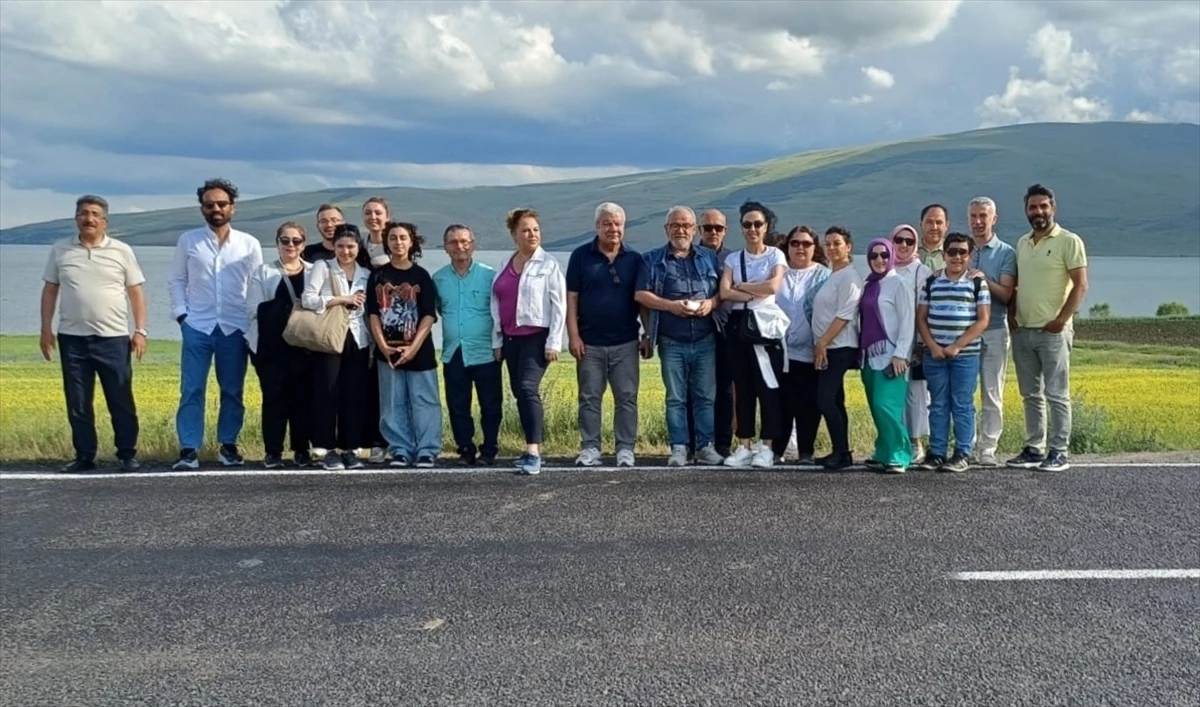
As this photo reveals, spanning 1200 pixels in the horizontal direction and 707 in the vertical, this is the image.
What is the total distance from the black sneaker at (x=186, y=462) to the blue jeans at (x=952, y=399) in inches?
209

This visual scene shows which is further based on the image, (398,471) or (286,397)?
(286,397)

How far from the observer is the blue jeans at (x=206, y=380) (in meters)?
7.09

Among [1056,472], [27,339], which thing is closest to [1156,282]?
[27,339]

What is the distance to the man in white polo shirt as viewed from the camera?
679 cm

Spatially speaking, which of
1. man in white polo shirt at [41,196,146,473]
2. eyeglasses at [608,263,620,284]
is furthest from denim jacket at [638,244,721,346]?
man in white polo shirt at [41,196,146,473]

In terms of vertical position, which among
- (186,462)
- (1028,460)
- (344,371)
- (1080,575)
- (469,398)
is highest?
(344,371)

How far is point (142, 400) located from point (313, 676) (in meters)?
14.4

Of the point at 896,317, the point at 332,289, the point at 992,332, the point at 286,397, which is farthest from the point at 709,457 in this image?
the point at 286,397

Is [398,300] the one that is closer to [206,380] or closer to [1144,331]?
[206,380]

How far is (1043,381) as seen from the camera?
23.9 ft

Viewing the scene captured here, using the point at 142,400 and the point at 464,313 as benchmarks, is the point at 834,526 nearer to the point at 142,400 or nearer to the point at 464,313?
the point at 464,313

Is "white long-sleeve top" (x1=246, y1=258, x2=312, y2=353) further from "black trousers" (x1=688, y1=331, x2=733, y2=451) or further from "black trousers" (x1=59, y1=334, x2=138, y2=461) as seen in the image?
"black trousers" (x1=688, y1=331, x2=733, y2=451)

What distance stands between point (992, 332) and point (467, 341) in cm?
387

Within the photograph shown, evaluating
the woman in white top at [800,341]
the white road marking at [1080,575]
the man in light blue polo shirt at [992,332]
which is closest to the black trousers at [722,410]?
the woman in white top at [800,341]
